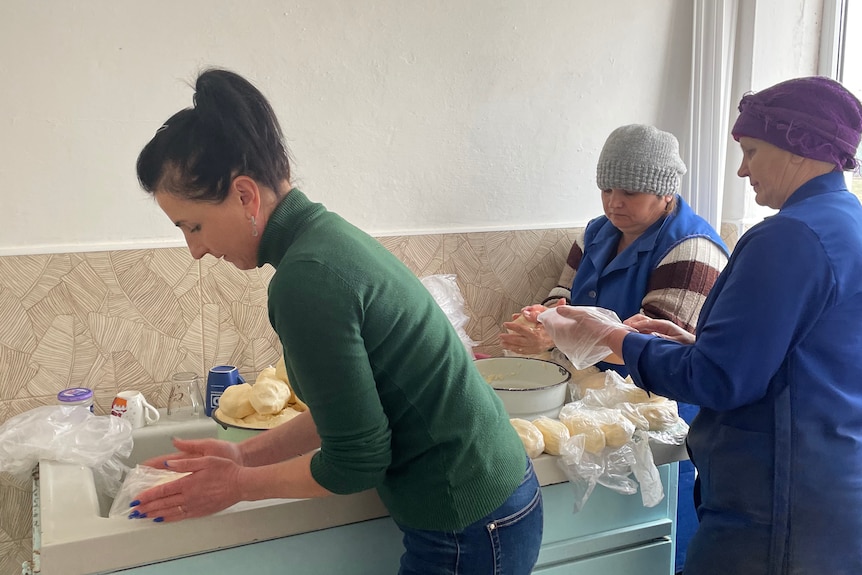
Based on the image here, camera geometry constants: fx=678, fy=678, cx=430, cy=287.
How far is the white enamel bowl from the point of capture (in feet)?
4.26

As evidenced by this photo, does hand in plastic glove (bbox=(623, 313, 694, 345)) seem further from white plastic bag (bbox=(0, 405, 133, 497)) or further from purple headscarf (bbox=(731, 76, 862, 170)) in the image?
white plastic bag (bbox=(0, 405, 133, 497))

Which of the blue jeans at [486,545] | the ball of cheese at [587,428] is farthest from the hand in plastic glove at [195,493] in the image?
the ball of cheese at [587,428]

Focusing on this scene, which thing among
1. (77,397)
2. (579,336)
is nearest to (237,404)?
(77,397)

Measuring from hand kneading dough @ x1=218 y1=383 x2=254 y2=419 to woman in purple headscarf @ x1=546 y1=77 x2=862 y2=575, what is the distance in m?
0.70

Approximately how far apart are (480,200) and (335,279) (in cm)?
118

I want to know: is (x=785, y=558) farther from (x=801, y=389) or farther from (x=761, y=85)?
(x=761, y=85)

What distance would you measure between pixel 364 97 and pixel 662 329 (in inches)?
35.8

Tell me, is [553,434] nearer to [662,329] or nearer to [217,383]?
[662,329]

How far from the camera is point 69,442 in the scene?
3.97ft

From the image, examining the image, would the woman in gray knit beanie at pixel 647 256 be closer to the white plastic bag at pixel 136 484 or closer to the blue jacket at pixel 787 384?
the blue jacket at pixel 787 384

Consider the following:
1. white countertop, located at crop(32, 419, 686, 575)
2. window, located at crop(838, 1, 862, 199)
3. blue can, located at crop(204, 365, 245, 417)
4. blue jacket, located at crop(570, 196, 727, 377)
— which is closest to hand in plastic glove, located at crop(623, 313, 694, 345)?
blue jacket, located at crop(570, 196, 727, 377)

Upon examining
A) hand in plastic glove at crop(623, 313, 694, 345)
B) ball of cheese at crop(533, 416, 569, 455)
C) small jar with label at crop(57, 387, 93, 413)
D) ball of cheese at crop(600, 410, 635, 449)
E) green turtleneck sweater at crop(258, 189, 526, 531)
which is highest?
green turtleneck sweater at crop(258, 189, 526, 531)

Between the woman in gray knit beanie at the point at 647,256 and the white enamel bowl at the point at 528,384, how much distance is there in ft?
0.31

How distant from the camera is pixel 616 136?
172cm
